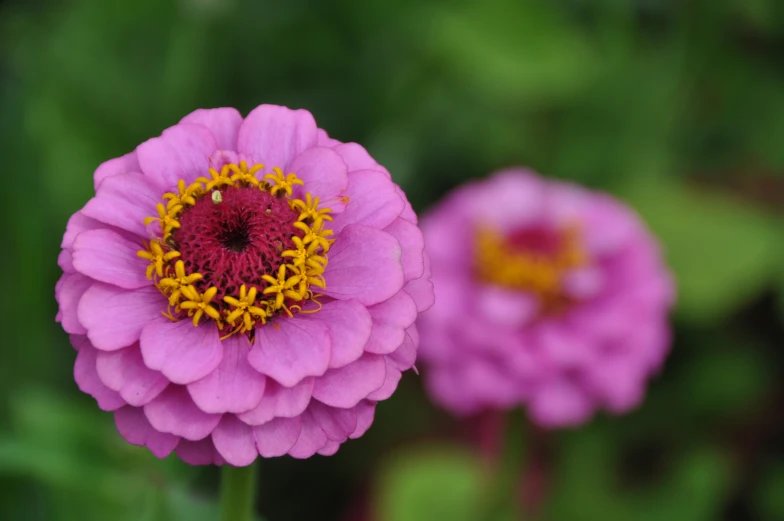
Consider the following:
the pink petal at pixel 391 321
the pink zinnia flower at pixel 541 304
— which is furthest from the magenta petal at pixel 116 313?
the pink zinnia flower at pixel 541 304

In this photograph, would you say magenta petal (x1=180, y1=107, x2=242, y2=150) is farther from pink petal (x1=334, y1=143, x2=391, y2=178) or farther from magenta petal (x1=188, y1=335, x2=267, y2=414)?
magenta petal (x1=188, y1=335, x2=267, y2=414)

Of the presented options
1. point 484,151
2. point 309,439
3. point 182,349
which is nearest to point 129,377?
point 182,349

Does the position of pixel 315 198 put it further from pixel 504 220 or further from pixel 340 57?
pixel 340 57

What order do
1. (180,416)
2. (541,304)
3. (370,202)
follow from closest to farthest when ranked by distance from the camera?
1. (180,416)
2. (370,202)
3. (541,304)

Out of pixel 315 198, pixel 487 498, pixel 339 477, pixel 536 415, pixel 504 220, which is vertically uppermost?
pixel 315 198

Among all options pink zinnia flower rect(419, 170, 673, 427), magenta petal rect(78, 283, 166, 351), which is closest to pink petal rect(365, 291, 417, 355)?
magenta petal rect(78, 283, 166, 351)

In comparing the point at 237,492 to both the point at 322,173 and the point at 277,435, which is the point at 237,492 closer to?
the point at 277,435

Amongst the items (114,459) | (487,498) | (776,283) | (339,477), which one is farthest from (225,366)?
(776,283)
